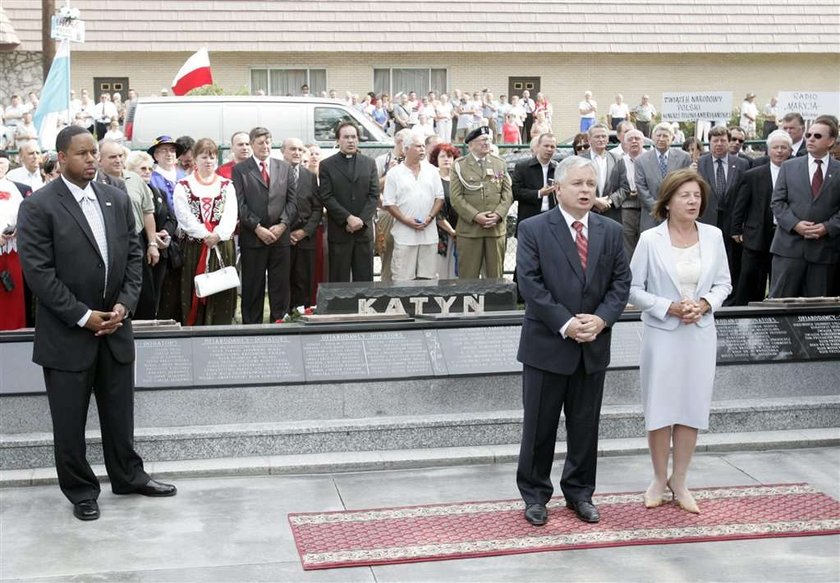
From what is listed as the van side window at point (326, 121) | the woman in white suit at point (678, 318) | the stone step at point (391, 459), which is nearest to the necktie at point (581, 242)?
the woman in white suit at point (678, 318)

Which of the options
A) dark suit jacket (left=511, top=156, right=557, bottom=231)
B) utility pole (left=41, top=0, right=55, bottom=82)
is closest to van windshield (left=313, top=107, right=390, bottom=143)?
dark suit jacket (left=511, top=156, right=557, bottom=231)

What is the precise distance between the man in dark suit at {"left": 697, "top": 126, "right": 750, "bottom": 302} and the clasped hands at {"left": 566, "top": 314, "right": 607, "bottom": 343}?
18.2 feet

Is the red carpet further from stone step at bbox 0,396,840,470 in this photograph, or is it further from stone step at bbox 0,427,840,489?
stone step at bbox 0,396,840,470

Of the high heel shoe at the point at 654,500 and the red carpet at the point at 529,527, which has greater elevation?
the high heel shoe at the point at 654,500

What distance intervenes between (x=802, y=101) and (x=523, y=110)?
17.0m

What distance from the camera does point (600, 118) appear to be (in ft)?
117

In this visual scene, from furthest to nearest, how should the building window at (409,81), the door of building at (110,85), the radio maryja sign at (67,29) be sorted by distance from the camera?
1. the building window at (409,81)
2. the door of building at (110,85)
3. the radio maryja sign at (67,29)

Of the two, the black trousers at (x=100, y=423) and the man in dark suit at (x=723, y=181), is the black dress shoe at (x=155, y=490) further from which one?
the man in dark suit at (x=723, y=181)

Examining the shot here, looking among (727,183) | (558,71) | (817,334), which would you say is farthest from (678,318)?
(558,71)

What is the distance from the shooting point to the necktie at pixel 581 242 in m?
6.76

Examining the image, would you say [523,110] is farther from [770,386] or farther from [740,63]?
[770,386]

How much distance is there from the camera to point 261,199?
36.2ft

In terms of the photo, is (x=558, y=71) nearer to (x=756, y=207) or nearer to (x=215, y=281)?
(x=756, y=207)

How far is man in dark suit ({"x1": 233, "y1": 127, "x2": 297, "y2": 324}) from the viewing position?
1102cm
